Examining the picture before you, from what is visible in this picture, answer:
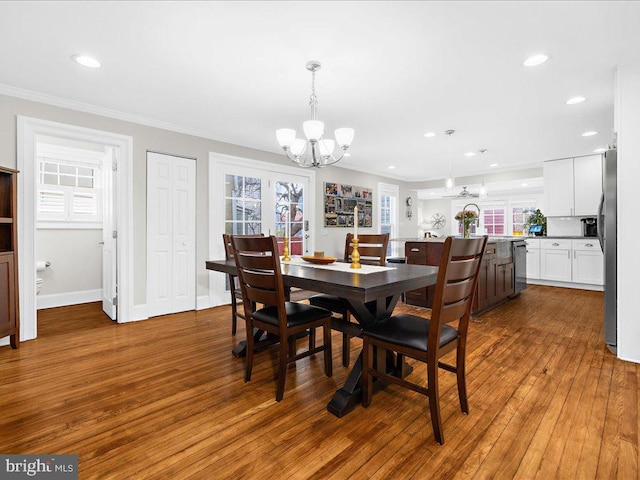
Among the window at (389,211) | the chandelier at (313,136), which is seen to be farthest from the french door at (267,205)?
the window at (389,211)

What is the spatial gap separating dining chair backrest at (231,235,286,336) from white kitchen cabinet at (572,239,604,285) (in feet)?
18.8

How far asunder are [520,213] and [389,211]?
4.10m

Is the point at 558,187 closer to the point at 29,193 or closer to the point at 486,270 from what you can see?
the point at 486,270

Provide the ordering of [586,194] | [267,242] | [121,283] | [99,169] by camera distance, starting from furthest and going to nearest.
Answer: [586,194]
[99,169]
[121,283]
[267,242]

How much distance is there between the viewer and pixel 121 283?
3.65 metres

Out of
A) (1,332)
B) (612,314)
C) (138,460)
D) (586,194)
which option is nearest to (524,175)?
(586,194)

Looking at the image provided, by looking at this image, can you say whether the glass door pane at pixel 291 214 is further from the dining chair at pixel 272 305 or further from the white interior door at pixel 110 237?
the dining chair at pixel 272 305

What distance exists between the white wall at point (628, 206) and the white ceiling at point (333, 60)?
0.70 ft

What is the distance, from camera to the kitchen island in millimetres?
3977

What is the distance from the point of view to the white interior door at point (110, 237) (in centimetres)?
373

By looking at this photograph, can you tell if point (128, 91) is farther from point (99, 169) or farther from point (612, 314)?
point (612, 314)

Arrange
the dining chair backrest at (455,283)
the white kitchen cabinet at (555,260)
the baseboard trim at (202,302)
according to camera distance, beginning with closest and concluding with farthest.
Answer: the dining chair backrest at (455,283) → the baseboard trim at (202,302) → the white kitchen cabinet at (555,260)

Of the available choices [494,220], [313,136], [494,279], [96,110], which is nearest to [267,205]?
[96,110]

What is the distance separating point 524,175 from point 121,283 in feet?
22.9
